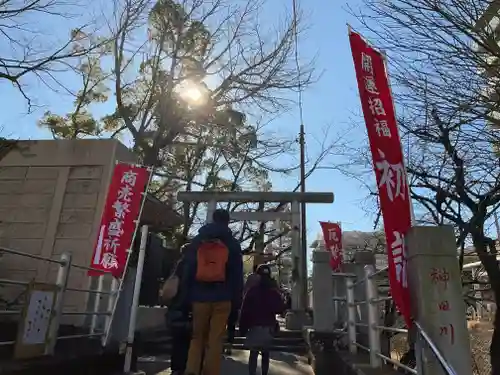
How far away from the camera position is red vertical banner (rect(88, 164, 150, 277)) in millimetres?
6352

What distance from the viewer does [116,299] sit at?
6.23 meters

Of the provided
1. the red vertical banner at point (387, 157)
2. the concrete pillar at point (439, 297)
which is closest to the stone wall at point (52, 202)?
the red vertical banner at point (387, 157)

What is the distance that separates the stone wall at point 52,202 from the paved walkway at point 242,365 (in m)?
1.69

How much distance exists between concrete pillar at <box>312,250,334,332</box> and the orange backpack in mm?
3778

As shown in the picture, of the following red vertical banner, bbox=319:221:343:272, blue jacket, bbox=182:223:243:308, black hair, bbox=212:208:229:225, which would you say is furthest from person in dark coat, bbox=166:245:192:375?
red vertical banner, bbox=319:221:343:272

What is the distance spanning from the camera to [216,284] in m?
4.23

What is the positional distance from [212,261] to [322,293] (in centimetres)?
390

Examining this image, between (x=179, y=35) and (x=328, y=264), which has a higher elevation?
(x=179, y=35)

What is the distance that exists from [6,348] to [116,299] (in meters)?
1.74

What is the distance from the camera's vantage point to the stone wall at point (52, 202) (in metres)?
7.93

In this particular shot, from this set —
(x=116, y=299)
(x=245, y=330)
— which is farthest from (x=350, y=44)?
(x=116, y=299)

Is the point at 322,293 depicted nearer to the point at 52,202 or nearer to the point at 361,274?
the point at 361,274

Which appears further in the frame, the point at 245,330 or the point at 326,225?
the point at 326,225

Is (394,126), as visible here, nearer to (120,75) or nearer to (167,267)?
(167,267)
